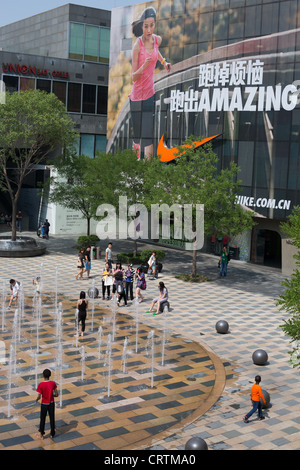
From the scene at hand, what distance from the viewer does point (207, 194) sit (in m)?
32.4

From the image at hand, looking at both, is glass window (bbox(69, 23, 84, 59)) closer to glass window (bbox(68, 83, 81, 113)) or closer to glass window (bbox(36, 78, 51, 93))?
glass window (bbox(68, 83, 81, 113))

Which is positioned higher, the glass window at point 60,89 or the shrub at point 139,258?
the glass window at point 60,89

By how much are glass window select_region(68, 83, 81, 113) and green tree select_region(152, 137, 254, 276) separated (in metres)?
22.8

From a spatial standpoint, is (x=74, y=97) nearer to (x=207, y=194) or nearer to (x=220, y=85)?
(x=220, y=85)

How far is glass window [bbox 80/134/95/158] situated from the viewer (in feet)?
181

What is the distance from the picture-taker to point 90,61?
184ft

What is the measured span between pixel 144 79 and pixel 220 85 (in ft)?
26.9

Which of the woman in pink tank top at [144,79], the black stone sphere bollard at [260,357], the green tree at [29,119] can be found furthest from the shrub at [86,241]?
the black stone sphere bollard at [260,357]

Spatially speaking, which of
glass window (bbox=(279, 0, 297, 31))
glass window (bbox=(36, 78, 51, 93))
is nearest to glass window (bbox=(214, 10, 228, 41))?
glass window (bbox=(279, 0, 297, 31))

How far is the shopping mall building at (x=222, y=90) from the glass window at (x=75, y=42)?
1488mm

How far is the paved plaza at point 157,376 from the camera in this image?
14.6 meters

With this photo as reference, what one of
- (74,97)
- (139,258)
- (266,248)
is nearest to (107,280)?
(139,258)

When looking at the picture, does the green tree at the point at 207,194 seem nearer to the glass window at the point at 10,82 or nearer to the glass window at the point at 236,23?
the glass window at the point at 236,23
